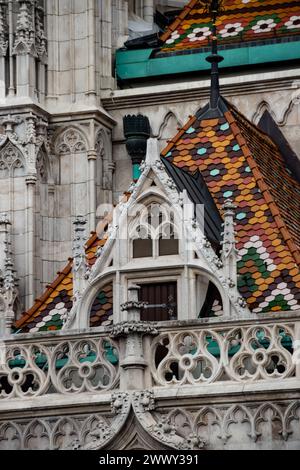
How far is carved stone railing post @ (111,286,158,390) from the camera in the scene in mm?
36250

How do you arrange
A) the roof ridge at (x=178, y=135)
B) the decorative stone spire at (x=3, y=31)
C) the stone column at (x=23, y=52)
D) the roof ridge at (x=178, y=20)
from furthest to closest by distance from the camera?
the roof ridge at (x=178, y=20), the decorative stone spire at (x=3, y=31), the stone column at (x=23, y=52), the roof ridge at (x=178, y=135)

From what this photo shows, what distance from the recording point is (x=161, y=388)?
3625 cm

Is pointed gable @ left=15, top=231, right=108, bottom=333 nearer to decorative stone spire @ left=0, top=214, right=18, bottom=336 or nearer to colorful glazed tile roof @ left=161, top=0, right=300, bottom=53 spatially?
decorative stone spire @ left=0, top=214, right=18, bottom=336

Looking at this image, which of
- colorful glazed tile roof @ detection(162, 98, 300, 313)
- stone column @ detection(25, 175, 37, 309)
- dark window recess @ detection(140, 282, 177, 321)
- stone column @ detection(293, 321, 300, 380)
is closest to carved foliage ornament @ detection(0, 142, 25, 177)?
stone column @ detection(25, 175, 37, 309)

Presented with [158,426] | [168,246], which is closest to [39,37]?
[168,246]

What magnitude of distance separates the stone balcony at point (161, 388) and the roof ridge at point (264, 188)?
1850 mm

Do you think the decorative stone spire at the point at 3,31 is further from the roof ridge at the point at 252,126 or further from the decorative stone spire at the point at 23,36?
the roof ridge at the point at 252,126

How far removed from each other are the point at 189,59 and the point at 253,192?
399 cm

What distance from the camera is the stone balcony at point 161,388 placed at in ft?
118

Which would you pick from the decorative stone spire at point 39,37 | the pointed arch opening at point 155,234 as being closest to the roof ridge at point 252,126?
the decorative stone spire at point 39,37

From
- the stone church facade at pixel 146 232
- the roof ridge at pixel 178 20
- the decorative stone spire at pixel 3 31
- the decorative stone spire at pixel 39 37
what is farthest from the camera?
the roof ridge at pixel 178 20

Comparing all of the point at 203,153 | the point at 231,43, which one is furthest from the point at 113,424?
the point at 231,43

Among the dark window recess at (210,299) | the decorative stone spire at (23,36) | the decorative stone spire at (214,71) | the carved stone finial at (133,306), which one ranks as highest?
the decorative stone spire at (23,36)

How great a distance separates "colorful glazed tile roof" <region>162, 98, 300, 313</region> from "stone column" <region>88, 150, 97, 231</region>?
166 cm
